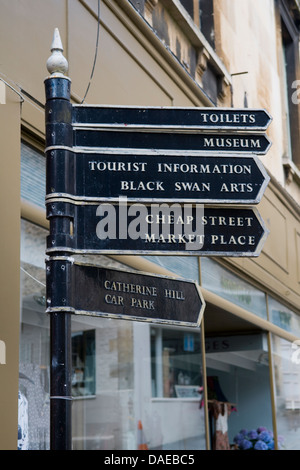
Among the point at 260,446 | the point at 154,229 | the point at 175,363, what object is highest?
the point at 154,229

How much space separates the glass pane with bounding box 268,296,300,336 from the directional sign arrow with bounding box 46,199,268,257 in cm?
619

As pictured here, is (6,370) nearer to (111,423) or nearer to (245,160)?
(245,160)

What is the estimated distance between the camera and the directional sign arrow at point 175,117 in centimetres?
352

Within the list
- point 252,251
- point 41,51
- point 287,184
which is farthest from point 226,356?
point 252,251

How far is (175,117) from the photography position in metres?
3.60

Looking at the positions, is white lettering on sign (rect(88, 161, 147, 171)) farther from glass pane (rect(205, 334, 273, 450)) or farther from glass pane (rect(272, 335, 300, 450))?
glass pane (rect(272, 335, 300, 450))

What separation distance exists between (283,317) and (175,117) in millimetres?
6914

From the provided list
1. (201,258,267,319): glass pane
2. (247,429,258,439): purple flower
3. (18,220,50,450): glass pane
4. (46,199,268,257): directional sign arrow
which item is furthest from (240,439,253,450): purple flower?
(46,199,268,257): directional sign arrow

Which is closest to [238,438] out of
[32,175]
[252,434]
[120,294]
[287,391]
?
[252,434]

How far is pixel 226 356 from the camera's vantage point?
31.6ft

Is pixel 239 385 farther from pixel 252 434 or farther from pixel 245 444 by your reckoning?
pixel 245 444

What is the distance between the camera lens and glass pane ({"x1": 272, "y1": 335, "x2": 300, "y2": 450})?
30.9 ft
